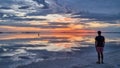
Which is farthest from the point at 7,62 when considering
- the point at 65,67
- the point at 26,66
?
the point at 65,67

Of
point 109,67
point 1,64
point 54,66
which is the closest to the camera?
point 109,67

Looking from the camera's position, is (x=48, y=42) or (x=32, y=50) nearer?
(x=32, y=50)

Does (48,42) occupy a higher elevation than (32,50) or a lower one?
lower

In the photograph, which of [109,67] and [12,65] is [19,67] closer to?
[12,65]

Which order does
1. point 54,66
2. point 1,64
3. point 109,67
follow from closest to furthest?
point 109,67, point 54,66, point 1,64

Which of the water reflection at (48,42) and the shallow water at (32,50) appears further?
the water reflection at (48,42)

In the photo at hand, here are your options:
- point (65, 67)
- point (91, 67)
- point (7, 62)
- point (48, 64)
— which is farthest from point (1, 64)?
point (91, 67)

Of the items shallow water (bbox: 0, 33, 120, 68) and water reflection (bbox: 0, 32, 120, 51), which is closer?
shallow water (bbox: 0, 33, 120, 68)

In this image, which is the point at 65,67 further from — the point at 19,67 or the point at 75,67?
the point at 19,67

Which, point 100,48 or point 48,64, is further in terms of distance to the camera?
point 48,64

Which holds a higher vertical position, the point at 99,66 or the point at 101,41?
the point at 101,41
